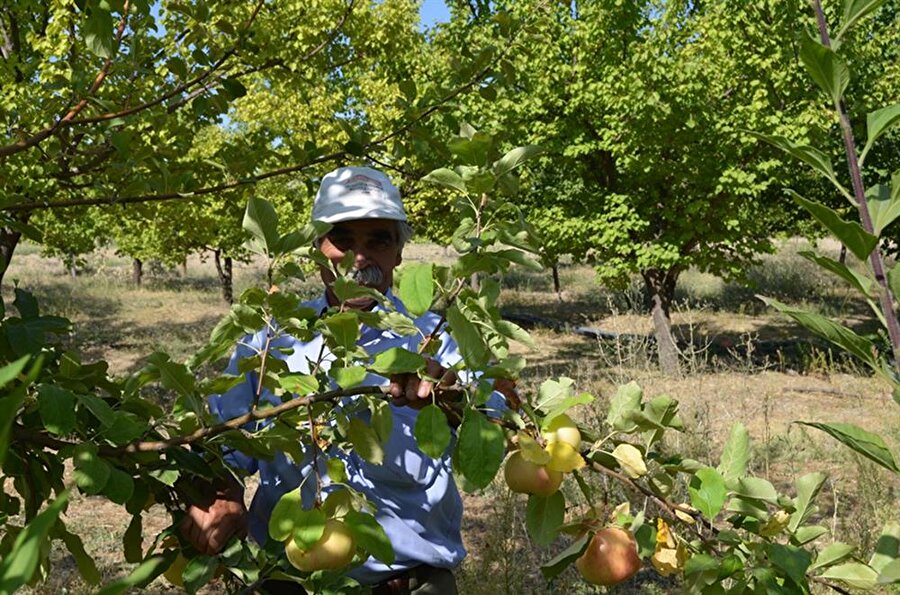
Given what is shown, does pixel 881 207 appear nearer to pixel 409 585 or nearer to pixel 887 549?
pixel 887 549

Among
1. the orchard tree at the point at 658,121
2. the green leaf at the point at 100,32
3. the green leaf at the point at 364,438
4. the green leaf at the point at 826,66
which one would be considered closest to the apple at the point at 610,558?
the green leaf at the point at 364,438

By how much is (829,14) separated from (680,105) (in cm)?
246

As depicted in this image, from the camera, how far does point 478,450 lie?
0.87 m

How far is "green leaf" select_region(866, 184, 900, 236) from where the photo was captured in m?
0.76

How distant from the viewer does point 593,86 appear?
934 centimetres

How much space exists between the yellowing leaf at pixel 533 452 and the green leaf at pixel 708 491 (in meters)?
0.20

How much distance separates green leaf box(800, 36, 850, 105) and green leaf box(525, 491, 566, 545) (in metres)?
0.62

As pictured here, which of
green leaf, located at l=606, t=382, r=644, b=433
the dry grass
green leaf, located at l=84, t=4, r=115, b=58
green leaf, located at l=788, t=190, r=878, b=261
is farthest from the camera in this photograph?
the dry grass

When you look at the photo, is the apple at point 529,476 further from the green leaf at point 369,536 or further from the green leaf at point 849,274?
the green leaf at point 849,274

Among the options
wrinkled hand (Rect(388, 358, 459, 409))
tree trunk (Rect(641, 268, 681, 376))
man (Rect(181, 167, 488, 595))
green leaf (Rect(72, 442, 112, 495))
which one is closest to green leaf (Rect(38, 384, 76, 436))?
green leaf (Rect(72, 442, 112, 495))

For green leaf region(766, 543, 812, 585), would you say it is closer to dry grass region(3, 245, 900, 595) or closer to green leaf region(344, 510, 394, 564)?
dry grass region(3, 245, 900, 595)

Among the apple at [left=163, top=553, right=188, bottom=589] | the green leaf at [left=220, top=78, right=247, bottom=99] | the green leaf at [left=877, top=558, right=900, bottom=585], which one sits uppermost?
the green leaf at [left=220, top=78, right=247, bottom=99]

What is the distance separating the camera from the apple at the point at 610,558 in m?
1.10

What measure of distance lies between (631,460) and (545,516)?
0.52ft
